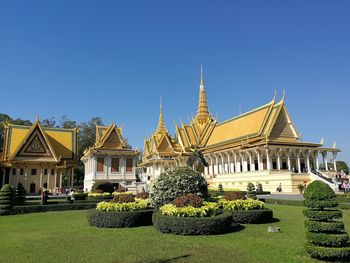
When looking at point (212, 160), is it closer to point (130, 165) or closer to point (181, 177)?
point (130, 165)

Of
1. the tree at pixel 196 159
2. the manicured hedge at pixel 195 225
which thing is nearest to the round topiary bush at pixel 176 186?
the manicured hedge at pixel 195 225

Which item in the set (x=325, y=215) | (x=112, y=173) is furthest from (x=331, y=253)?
(x=112, y=173)

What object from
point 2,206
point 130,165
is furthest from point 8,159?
point 2,206

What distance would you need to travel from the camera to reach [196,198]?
1202 cm

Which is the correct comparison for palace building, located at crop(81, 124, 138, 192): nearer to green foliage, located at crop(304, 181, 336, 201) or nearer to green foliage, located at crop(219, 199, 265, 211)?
green foliage, located at crop(219, 199, 265, 211)

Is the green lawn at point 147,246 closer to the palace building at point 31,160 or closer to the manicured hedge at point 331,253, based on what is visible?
the manicured hedge at point 331,253

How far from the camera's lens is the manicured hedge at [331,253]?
706cm

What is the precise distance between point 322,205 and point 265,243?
2.93 meters

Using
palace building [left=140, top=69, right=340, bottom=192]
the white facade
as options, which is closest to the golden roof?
the white facade

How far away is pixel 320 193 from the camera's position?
7297 millimetres

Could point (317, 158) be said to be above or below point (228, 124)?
below

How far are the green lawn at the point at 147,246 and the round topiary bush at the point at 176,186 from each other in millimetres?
1929

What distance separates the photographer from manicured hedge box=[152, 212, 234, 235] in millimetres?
10711

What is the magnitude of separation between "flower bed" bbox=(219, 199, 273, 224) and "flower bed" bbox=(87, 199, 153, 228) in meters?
3.60
